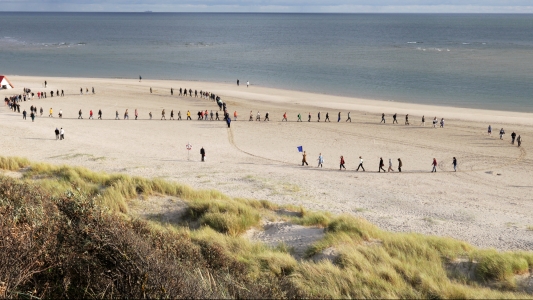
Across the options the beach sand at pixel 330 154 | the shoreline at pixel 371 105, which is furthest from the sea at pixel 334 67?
the beach sand at pixel 330 154

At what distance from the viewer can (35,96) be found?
4825cm

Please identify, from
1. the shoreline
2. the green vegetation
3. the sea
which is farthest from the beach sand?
the sea

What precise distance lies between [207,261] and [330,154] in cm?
2084

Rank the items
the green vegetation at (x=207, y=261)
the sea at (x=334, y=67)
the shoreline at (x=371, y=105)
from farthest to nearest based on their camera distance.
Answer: the sea at (x=334, y=67), the shoreline at (x=371, y=105), the green vegetation at (x=207, y=261)

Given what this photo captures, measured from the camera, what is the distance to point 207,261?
794cm

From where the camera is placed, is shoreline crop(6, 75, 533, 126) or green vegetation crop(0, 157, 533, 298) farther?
shoreline crop(6, 75, 533, 126)

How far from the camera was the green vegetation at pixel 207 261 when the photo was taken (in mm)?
6332

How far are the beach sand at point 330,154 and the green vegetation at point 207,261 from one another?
4571mm

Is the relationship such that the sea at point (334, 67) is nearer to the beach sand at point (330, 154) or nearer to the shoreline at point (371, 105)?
the shoreline at point (371, 105)

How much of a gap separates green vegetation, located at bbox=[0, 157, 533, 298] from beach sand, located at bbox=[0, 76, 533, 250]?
15.0 ft

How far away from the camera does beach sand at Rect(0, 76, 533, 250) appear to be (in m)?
17.2

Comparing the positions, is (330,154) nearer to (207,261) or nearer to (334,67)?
(207,261)

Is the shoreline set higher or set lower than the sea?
lower

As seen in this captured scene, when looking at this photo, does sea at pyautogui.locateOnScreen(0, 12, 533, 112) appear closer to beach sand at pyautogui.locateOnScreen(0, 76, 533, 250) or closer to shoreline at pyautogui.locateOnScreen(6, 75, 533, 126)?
shoreline at pyautogui.locateOnScreen(6, 75, 533, 126)
